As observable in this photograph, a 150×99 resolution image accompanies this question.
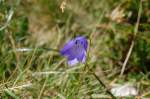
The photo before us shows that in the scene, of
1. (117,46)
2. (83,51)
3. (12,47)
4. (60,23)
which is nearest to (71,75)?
(83,51)

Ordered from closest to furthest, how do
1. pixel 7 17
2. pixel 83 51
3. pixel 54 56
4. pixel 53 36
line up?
1. pixel 83 51
2. pixel 7 17
3. pixel 54 56
4. pixel 53 36

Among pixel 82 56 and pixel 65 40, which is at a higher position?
pixel 82 56

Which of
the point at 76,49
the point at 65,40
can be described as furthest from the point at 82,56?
the point at 65,40

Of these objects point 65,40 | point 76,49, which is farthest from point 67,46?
point 65,40

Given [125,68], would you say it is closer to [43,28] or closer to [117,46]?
[117,46]

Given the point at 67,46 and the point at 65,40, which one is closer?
the point at 67,46

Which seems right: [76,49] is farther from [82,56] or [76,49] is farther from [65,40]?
[65,40]
